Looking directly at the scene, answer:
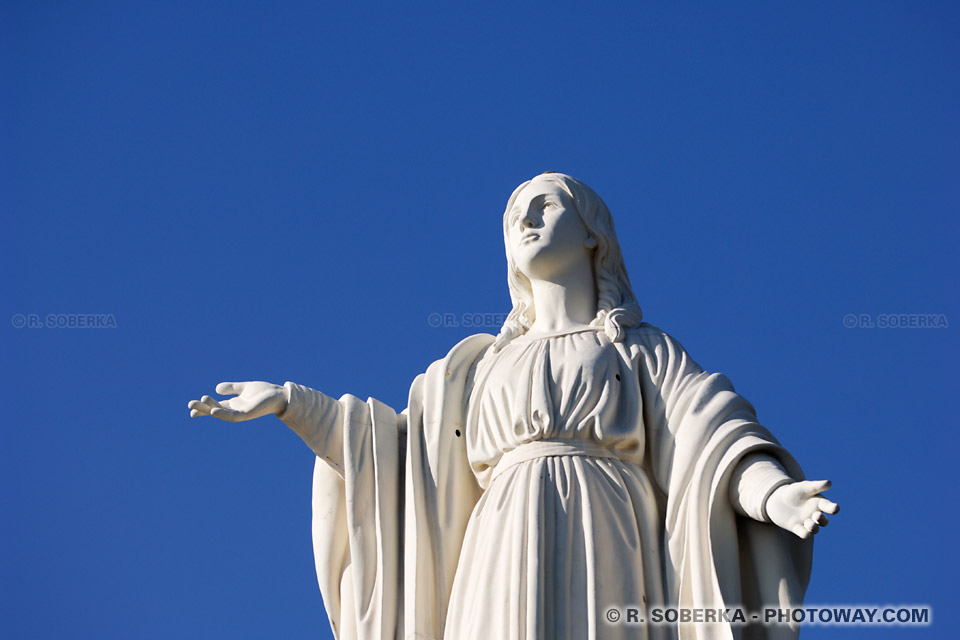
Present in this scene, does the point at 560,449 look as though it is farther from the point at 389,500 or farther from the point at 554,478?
the point at 389,500

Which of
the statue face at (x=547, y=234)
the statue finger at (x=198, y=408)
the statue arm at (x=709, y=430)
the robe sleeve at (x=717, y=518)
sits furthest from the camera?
the statue face at (x=547, y=234)

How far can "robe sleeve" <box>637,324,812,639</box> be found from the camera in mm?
13016

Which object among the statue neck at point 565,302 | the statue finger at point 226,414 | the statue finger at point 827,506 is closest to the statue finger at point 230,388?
the statue finger at point 226,414

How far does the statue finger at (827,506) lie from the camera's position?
12.0m

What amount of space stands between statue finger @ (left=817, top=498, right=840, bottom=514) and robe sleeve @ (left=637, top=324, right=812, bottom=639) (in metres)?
0.71

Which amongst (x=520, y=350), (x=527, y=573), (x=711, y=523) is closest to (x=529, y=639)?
(x=527, y=573)

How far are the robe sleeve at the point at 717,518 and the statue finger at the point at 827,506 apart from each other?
71 centimetres

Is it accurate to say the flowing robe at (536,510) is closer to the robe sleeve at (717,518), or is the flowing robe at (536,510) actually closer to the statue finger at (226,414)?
the robe sleeve at (717,518)

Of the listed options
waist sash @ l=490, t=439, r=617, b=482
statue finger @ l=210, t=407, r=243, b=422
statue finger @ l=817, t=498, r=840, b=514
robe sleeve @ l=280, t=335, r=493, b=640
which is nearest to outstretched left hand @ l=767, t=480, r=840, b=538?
statue finger @ l=817, t=498, r=840, b=514

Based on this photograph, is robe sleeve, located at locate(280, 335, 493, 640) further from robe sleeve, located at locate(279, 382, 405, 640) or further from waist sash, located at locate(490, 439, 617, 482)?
waist sash, located at locate(490, 439, 617, 482)

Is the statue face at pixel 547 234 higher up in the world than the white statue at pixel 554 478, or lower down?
higher up

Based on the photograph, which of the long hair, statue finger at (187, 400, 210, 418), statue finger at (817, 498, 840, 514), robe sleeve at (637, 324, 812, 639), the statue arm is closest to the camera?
statue finger at (817, 498, 840, 514)

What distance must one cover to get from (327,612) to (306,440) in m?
1.45

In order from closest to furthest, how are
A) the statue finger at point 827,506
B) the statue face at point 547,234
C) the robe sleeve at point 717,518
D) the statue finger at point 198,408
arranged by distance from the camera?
the statue finger at point 827,506 → the robe sleeve at point 717,518 → the statue finger at point 198,408 → the statue face at point 547,234
